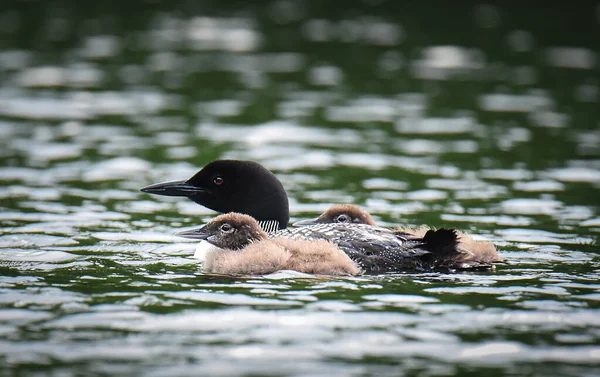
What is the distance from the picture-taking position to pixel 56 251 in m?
8.75

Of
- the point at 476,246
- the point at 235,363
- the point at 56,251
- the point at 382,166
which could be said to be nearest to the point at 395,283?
the point at 476,246

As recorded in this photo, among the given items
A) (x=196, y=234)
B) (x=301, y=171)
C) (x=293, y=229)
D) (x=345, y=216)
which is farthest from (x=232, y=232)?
(x=301, y=171)

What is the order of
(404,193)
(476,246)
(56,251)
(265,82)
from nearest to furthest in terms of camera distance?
(476,246)
(56,251)
(404,193)
(265,82)

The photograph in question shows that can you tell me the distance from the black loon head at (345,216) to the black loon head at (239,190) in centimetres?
38

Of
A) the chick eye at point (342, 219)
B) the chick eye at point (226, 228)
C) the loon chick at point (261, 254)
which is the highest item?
the chick eye at point (342, 219)

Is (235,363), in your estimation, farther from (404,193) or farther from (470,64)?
(470,64)

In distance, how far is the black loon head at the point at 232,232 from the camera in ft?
26.3

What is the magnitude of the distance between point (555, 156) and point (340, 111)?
12.4 feet

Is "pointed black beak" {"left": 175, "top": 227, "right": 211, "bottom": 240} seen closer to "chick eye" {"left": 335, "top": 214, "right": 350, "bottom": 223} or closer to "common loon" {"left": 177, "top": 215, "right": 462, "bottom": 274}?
"common loon" {"left": 177, "top": 215, "right": 462, "bottom": 274}

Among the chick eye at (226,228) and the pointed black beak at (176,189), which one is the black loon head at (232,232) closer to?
the chick eye at (226,228)

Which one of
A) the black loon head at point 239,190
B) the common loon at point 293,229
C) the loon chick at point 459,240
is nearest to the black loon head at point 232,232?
the common loon at point 293,229

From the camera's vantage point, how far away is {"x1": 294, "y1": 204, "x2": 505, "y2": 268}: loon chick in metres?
7.90

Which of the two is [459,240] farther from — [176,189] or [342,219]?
[176,189]

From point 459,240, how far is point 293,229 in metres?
1.24
